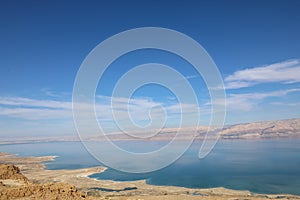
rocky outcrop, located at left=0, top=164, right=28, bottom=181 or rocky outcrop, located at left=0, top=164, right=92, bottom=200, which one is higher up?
rocky outcrop, located at left=0, top=164, right=28, bottom=181

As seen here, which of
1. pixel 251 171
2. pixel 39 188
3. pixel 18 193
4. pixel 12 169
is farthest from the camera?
pixel 251 171

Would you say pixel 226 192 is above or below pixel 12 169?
below

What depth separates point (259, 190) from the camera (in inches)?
2194

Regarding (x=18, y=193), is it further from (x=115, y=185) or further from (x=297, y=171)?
(x=297, y=171)

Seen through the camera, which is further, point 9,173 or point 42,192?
point 9,173

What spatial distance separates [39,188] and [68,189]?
195 centimetres

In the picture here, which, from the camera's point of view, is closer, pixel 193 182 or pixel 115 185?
pixel 115 185

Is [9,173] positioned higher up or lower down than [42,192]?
higher up

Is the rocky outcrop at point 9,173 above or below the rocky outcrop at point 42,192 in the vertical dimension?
above

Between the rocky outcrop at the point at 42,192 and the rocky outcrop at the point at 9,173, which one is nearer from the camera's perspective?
the rocky outcrop at the point at 42,192

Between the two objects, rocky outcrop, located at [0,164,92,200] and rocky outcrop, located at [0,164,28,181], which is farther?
rocky outcrop, located at [0,164,28,181]

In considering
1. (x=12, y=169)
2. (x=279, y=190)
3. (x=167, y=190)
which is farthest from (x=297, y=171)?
(x=12, y=169)

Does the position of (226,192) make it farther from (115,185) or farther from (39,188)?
(39,188)

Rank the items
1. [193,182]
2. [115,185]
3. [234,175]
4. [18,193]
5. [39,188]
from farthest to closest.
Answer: [234,175], [193,182], [115,185], [39,188], [18,193]
